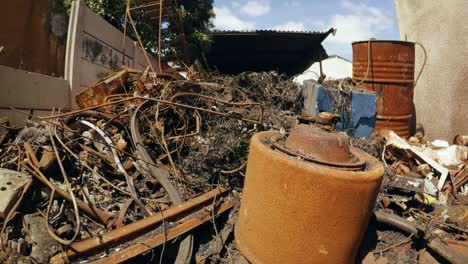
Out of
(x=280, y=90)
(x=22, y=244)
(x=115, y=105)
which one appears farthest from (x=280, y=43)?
→ (x=22, y=244)

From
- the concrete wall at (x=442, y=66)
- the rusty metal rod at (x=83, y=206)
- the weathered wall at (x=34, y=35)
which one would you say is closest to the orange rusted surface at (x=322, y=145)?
the rusty metal rod at (x=83, y=206)

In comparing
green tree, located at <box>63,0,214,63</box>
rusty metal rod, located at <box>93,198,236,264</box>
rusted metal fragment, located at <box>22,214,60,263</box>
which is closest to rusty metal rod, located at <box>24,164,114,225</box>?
rusted metal fragment, located at <box>22,214,60,263</box>

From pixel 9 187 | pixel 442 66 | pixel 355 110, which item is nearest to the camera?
pixel 9 187

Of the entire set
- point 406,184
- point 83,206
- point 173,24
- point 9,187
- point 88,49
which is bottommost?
point 83,206

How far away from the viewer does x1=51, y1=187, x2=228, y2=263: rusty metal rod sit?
214cm

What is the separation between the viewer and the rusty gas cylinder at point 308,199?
1965 mm

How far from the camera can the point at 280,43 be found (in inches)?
355

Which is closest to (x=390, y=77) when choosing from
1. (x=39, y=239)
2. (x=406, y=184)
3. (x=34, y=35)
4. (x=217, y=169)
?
(x=406, y=184)

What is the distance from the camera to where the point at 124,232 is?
232 centimetres

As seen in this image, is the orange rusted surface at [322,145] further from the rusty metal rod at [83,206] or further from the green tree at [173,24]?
the green tree at [173,24]

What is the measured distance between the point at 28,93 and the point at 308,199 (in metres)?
3.56

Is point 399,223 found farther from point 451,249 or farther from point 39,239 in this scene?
point 39,239

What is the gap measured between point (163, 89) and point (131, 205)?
5.08ft

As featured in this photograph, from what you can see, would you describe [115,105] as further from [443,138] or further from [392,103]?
[443,138]
